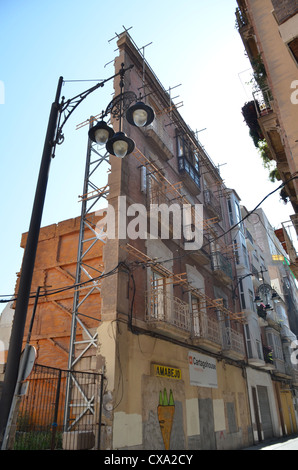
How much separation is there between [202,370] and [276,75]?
11.3 m

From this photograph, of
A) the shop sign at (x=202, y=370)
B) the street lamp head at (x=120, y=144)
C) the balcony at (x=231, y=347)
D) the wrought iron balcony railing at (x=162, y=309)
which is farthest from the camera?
the balcony at (x=231, y=347)

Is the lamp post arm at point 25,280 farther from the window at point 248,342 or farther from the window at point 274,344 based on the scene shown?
the window at point 274,344

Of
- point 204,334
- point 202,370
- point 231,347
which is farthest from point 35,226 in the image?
point 231,347

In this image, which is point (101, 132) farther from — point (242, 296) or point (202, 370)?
point (242, 296)

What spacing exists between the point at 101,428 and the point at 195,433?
205 inches

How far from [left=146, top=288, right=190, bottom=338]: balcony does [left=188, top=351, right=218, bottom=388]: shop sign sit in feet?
5.14

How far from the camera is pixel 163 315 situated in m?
11.6

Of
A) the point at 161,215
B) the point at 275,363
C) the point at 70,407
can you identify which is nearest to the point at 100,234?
the point at 161,215

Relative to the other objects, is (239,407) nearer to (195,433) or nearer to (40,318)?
(195,433)

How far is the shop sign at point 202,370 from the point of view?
13.4m

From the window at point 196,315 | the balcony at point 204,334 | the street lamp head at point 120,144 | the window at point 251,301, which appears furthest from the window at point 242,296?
the street lamp head at point 120,144

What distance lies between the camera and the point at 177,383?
12148mm

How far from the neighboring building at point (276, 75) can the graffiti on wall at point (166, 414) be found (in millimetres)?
7678

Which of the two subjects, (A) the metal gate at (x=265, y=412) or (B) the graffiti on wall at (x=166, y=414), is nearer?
(B) the graffiti on wall at (x=166, y=414)
